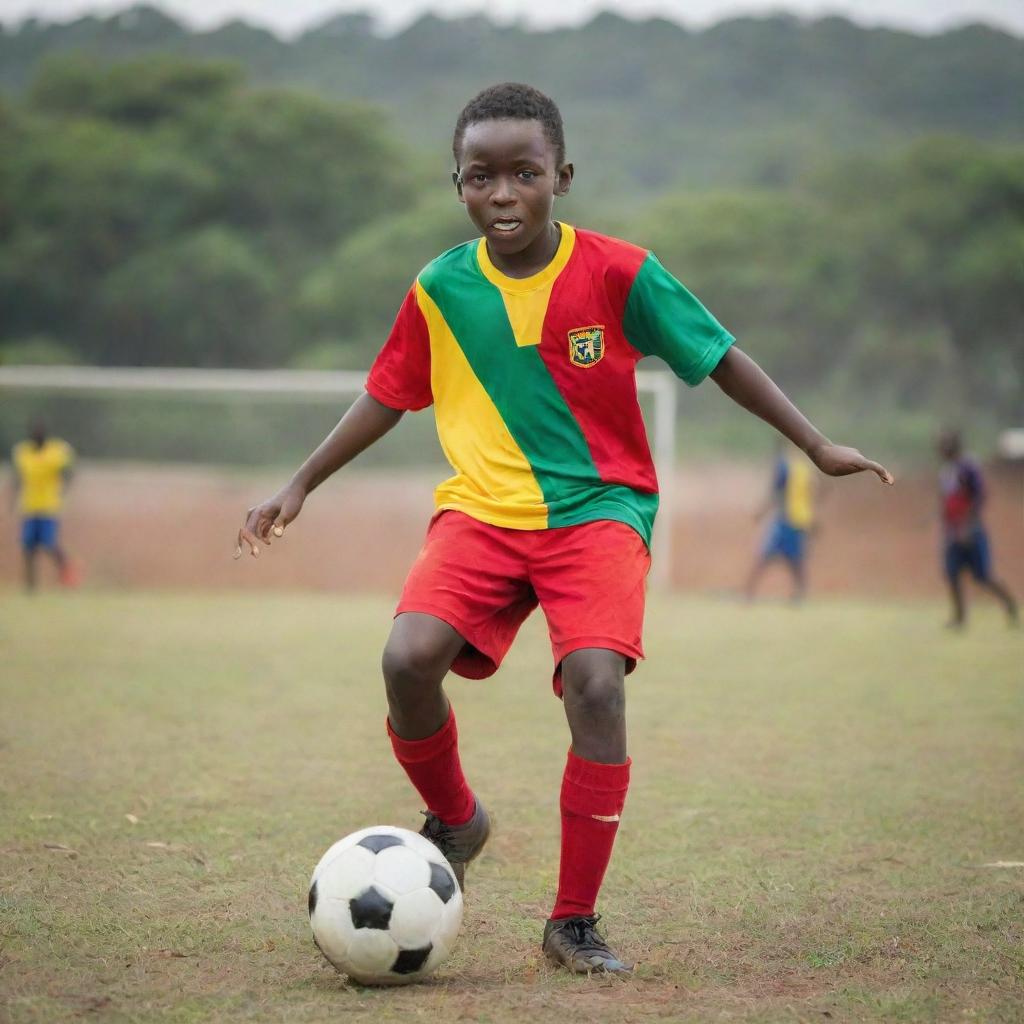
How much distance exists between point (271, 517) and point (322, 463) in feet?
0.60

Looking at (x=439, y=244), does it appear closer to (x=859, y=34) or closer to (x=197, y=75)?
(x=197, y=75)

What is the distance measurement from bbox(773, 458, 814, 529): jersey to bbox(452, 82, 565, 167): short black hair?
1212 cm

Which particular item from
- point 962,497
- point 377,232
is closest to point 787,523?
point 962,497

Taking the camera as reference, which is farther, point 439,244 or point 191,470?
point 439,244

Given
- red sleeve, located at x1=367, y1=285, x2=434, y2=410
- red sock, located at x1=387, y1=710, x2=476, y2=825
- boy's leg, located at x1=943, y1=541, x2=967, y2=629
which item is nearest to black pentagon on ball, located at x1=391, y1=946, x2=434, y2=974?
red sock, located at x1=387, y1=710, x2=476, y2=825

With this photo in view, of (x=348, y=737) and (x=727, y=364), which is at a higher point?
(x=727, y=364)

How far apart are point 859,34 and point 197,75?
3182cm

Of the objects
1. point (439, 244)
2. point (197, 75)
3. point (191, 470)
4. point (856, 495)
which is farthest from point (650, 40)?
point (191, 470)

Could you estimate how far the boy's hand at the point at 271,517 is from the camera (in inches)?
144

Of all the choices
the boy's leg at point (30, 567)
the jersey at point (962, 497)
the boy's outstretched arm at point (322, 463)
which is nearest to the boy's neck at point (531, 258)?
the boy's outstretched arm at point (322, 463)

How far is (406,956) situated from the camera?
3.05 meters

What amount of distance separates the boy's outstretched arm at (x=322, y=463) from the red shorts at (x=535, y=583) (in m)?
0.37

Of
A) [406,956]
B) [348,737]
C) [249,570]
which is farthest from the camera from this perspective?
[249,570]

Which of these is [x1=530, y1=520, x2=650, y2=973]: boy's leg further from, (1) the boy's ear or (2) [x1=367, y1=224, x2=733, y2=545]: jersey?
(1) the boy's ear
